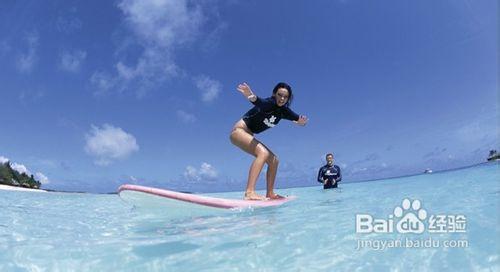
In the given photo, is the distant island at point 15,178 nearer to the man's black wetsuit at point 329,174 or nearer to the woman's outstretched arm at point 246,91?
the man's black wetsuit at point 329,174

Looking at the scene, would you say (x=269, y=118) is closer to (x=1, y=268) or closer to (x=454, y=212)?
(x=454, y=212)

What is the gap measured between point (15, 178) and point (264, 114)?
36569mm

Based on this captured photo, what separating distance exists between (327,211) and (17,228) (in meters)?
4.65

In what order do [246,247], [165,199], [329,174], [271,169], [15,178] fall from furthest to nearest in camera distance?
[15,178] → [329,174] → [271,169] → [165,199] → [246,247]

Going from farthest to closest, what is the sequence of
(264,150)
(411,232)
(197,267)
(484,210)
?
(264,150)
(484,210)
(411,232)
(197,267)

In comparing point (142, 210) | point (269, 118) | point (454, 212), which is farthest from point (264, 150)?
point (454, 212)

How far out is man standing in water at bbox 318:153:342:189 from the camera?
50.7ft

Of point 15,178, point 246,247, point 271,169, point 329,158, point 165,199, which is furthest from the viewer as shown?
point 15,178

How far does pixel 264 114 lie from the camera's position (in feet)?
26.0

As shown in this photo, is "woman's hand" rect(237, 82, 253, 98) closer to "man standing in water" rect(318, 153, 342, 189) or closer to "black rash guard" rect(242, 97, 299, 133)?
"black rash guard" rect(242, 97, 299, 133)

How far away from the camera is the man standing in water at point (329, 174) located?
15460 mm

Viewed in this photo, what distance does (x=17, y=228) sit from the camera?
5.63 meters

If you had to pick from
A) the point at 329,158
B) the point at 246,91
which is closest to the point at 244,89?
the point at 246,91

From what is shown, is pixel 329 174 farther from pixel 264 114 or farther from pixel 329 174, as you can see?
pixel 264 114
